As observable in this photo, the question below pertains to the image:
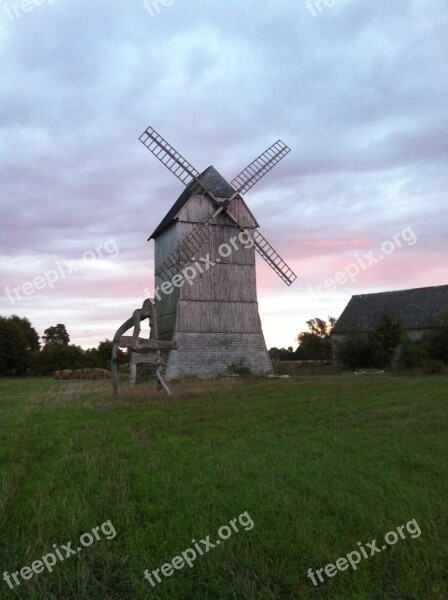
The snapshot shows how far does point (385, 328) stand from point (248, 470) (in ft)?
100

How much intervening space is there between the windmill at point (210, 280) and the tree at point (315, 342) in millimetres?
31406

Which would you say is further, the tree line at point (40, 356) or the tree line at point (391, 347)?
the tree line at point (40, 356)

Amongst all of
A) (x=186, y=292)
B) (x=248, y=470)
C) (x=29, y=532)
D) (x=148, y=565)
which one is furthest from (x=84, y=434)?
(x=186, y=292)

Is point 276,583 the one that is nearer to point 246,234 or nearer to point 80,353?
point 246,234

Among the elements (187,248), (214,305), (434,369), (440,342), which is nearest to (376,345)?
(440,342)

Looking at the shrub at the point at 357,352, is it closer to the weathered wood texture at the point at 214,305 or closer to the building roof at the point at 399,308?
the building roof at the point at 399,308

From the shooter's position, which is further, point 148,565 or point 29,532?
point 29,532

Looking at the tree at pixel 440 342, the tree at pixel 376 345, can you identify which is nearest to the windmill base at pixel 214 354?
the tree at pixel 376 345

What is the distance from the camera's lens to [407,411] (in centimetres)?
1159

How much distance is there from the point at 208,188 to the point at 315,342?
126 ft

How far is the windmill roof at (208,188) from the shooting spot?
28897mm

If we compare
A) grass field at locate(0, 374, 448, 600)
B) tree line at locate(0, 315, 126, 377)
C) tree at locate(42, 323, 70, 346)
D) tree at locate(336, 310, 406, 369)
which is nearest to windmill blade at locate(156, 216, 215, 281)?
tree at locate(336, 310, 406, 369)

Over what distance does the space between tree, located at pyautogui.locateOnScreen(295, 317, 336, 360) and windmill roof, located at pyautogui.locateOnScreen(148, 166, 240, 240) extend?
1254 inches

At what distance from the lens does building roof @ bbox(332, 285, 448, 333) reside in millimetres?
38406
